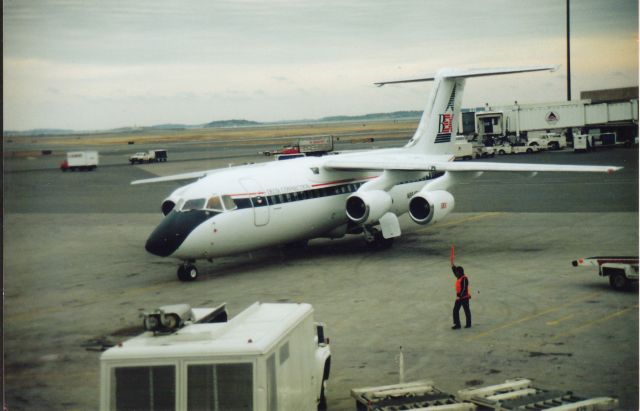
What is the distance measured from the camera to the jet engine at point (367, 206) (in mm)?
20506

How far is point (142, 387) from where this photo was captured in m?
7.95

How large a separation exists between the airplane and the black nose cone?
0.07 feet

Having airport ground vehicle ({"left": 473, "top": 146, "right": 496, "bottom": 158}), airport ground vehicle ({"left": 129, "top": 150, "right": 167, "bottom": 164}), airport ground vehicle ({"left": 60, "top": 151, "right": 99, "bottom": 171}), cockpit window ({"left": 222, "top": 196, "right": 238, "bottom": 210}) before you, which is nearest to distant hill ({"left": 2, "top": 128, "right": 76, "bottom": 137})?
cockpit window ({"left": 222, "top": 196, "right": 238, "bottom": 210})

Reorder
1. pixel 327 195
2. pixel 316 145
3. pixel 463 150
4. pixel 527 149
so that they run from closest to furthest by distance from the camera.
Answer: pixel 327 195 → pixel 316 145 → pixel 463 150 → pixel 527 149

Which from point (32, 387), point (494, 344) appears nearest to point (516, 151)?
point (494, 344)

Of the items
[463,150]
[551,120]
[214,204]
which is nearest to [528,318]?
[214,204]

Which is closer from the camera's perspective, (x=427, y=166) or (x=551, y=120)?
(x=427, y=166)

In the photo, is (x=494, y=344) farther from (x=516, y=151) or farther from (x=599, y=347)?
(x=516, y=151)

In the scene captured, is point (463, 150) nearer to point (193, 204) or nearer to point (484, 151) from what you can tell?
point (484, 151)

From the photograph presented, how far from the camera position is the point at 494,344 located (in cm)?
1291

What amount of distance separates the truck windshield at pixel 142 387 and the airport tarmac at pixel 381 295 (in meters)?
3.18

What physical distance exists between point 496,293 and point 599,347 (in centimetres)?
410

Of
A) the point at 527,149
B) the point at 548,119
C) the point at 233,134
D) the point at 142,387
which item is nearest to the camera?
the point at 142,387

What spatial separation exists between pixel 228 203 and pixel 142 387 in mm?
10630
